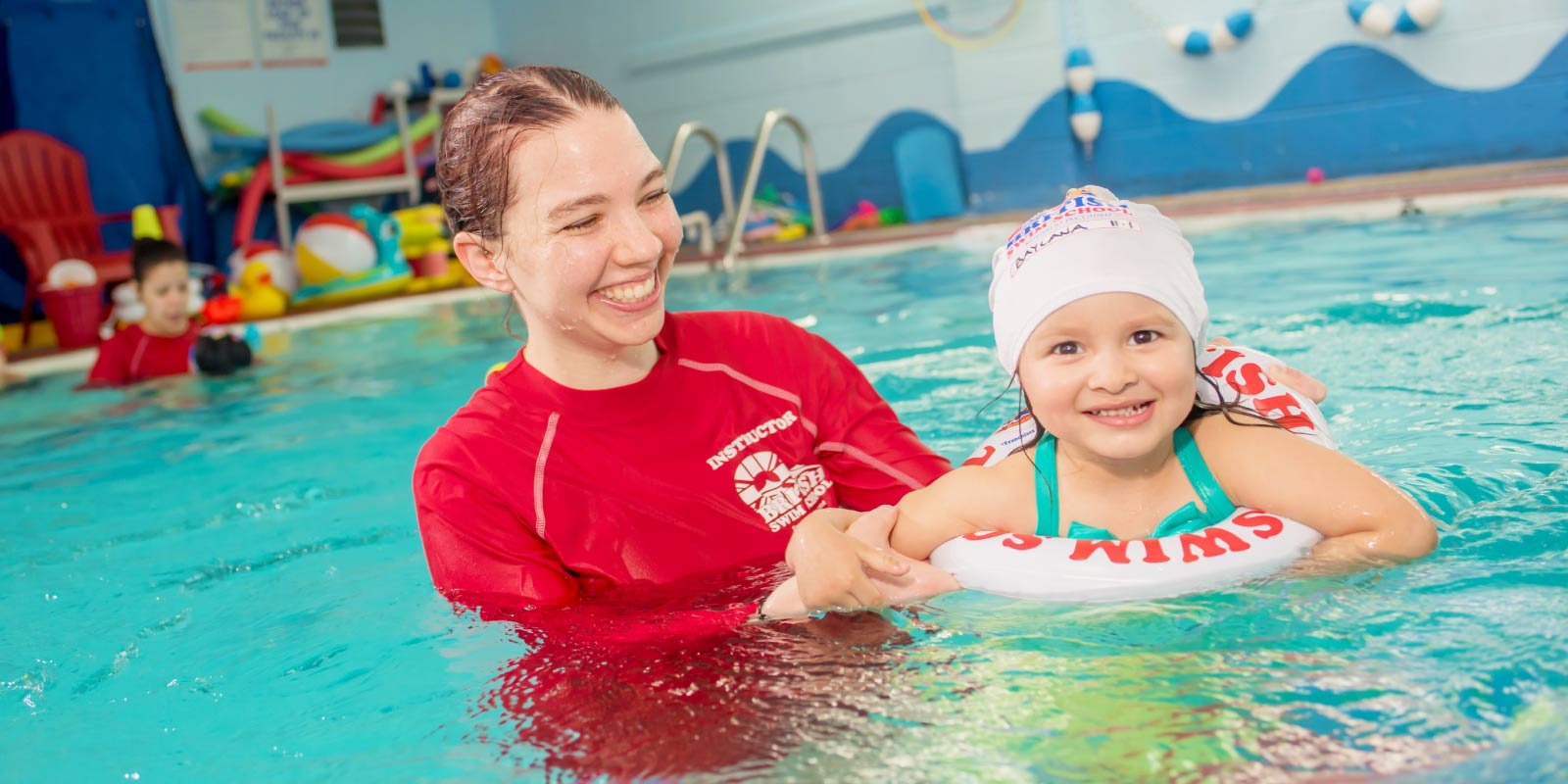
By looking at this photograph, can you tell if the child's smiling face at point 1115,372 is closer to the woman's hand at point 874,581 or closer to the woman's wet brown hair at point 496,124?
the woman's hand at point 874,581

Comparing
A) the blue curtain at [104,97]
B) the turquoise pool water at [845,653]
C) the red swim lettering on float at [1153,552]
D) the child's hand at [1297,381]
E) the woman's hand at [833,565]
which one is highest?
the blue curtain at [104,97]

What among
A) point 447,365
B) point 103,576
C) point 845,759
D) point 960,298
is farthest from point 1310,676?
point 447,365

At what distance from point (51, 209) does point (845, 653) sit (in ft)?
36.8

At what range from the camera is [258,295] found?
11031 millimetres

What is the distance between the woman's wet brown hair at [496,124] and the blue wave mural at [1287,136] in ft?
29.8

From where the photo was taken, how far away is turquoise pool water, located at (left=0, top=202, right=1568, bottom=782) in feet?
6.11

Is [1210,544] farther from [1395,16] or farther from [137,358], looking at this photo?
[1395,16]

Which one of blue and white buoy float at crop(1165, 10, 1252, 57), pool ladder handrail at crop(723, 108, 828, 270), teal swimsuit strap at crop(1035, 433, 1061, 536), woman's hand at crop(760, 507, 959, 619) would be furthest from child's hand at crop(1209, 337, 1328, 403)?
blue and white buoy float at crop(1165, 10, 1252, 57)

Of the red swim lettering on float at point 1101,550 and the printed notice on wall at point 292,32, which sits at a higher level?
the printed notice on wall at point 292,32

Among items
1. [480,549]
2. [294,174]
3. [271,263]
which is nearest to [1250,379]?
[480,549]

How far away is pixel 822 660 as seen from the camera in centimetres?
221

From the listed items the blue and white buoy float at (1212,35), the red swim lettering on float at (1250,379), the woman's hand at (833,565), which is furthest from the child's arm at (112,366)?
the blue and white buoy float at (1212,35)

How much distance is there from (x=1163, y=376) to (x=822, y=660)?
2.40 feet

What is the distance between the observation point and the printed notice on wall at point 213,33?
13.1 meters
